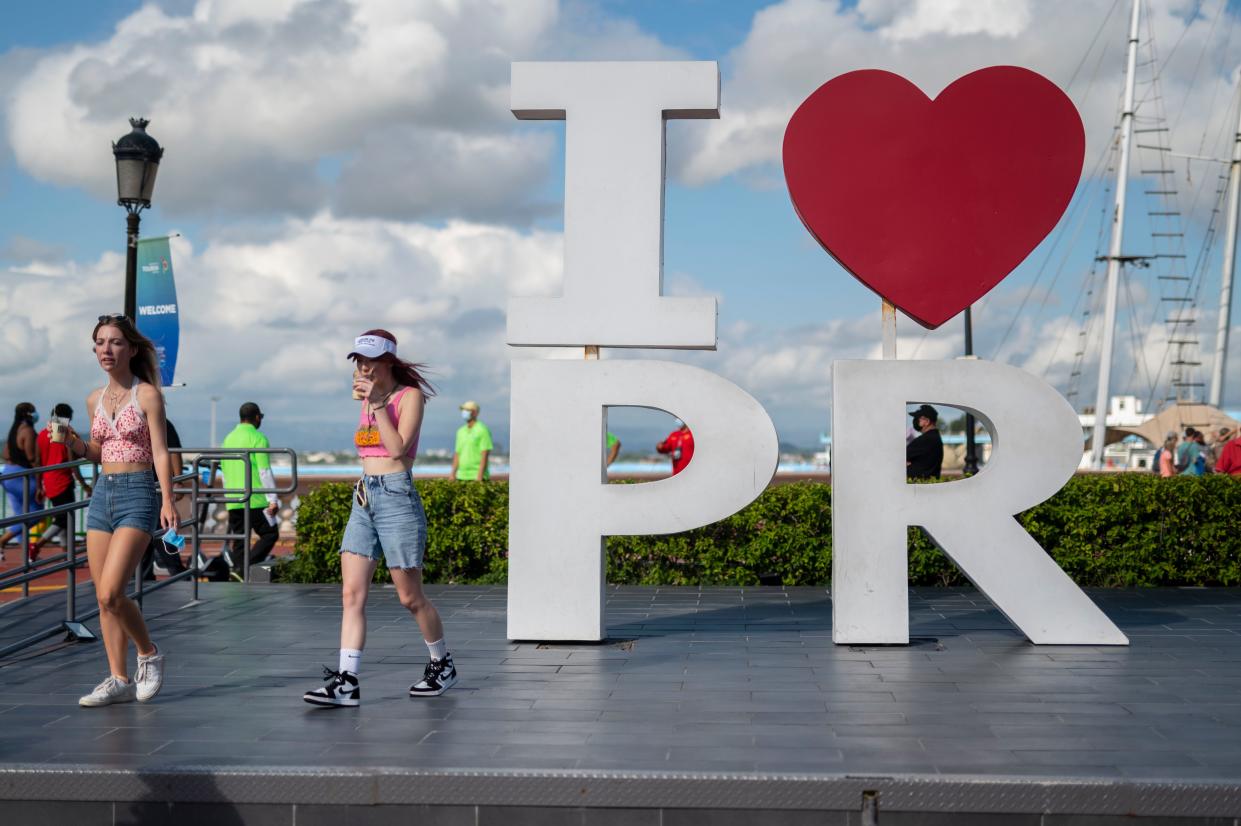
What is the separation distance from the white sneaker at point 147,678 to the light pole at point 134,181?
24.2ft

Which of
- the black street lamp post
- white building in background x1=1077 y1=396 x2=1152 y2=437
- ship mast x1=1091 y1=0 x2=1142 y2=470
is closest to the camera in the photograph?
the black street lamp post

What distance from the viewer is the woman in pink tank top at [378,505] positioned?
629 centimetres

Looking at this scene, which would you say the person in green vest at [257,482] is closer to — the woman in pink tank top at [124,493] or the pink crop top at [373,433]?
the woman in pink tank top at [124,493]

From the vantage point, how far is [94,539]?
634 centimetres

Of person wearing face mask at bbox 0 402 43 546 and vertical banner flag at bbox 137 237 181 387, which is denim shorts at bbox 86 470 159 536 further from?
person wearing face mask at bbox 0 402 43 546

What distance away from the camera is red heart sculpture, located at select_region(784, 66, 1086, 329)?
8445mm

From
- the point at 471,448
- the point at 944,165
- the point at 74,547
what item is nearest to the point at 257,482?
the point at 471,448

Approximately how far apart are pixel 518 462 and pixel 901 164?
3.19m

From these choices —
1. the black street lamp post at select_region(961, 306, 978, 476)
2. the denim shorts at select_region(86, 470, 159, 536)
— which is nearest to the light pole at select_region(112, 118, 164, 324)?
the denim shorts at select_region(86, 470, 159, 536)

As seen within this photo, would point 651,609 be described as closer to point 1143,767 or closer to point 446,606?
point 446,606

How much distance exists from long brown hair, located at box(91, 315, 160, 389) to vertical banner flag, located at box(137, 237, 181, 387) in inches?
275

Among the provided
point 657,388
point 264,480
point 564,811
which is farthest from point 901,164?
point 264,480

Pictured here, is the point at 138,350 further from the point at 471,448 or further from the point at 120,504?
the point at 471,448

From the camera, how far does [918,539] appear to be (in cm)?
1142
